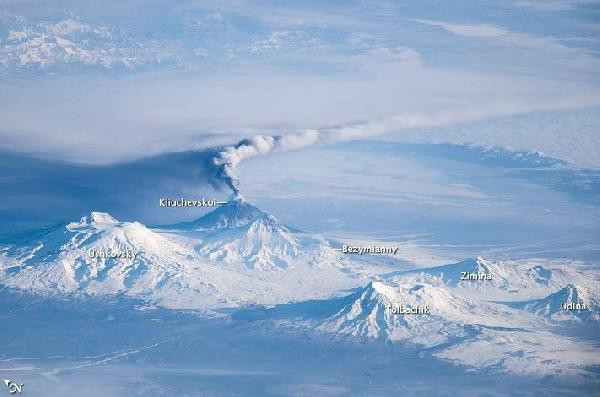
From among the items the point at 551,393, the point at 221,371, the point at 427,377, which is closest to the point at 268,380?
the point at 221,371

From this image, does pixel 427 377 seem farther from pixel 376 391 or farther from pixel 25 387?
pixel 25 387

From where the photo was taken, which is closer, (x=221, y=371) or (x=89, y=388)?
(x=89, y=388)

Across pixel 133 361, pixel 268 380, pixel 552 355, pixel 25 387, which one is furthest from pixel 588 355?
pixel 25 387

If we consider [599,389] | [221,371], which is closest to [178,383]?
[221,371]

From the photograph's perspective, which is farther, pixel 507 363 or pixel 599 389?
pixel 507 363

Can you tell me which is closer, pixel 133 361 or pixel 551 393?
pixel 551 393

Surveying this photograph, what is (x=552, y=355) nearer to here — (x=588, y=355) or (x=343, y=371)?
(x=588, y=355)

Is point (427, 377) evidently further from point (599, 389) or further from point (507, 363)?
point (599, 389)
